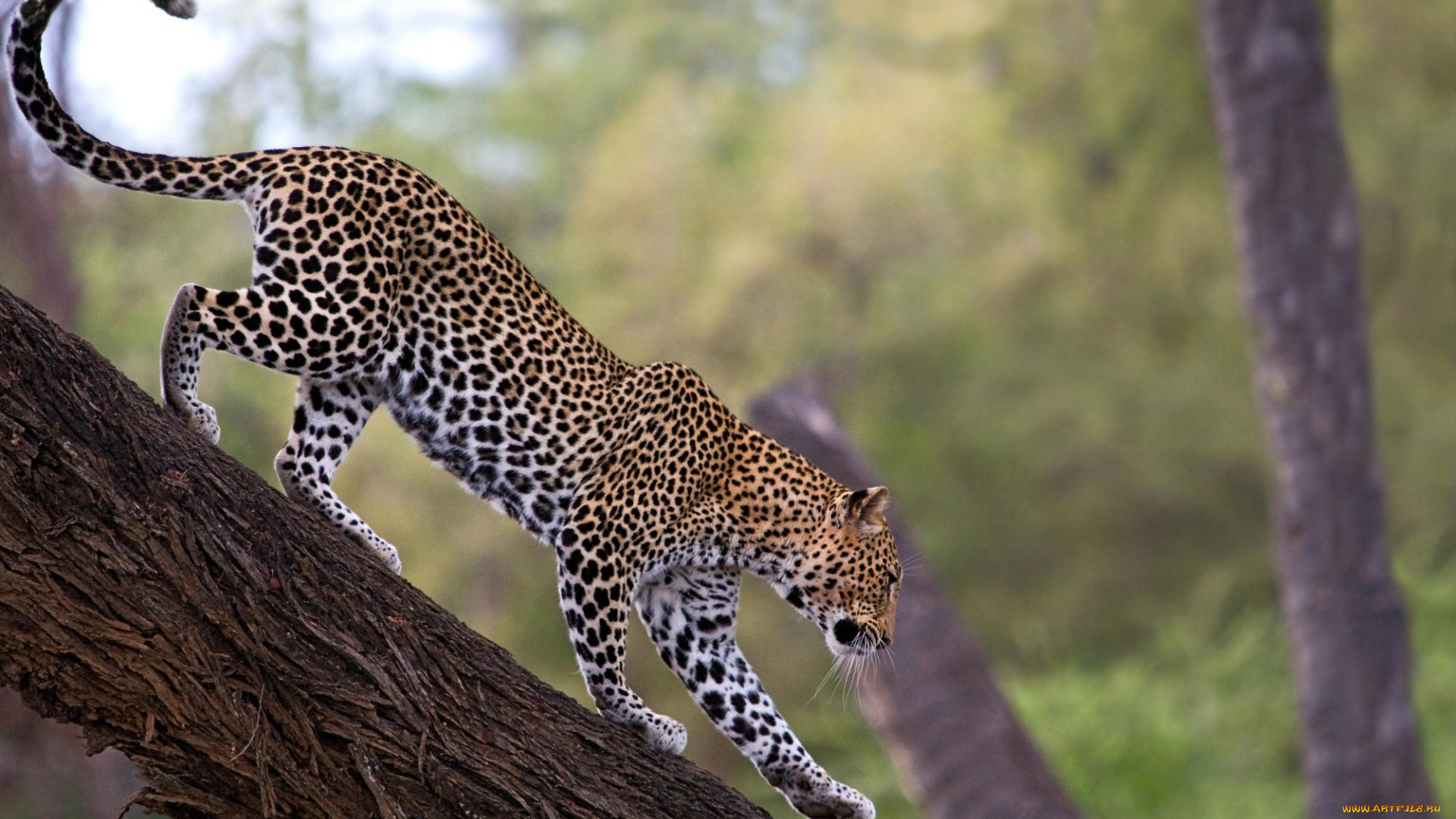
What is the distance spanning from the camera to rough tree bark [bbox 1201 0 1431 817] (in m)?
10.8

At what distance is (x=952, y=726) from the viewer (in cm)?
947

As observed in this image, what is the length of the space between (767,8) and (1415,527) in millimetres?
17103

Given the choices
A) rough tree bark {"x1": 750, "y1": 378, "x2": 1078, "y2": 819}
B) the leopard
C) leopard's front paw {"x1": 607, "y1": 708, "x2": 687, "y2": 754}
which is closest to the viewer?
the leopard

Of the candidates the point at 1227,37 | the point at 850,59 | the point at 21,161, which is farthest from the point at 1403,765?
the point at 850,59

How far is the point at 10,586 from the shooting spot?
347cm

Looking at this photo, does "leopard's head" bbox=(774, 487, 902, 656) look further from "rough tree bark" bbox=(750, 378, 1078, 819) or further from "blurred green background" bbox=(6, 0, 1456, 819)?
"blurred green background" bbox=(6, 0, 1456, 819)

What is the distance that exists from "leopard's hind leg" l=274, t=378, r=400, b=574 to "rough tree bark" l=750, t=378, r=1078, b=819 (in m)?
4.91

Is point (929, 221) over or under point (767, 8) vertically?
under

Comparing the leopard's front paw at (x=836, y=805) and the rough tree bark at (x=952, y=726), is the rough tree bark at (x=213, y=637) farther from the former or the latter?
the rough tree bark at (x=952, y=726)

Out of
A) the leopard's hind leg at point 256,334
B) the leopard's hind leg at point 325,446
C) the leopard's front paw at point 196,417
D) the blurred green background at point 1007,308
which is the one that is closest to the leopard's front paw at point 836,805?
the leopard's hind leg at point 325,446

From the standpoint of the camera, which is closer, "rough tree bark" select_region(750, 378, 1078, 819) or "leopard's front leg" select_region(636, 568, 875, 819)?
"leopard's front leg" select_region(636, 568, 875, 819)

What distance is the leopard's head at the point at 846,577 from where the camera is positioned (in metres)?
5.00

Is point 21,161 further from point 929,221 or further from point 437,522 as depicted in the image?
point 929,221

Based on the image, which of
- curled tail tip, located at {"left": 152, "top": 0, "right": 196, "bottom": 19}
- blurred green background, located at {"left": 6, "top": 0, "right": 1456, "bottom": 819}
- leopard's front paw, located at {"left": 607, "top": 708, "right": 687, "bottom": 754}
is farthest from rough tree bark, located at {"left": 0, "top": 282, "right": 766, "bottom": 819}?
blurred green background, located at {"left": 6, "top": 0, "right": 1456, "bottom": 819}
